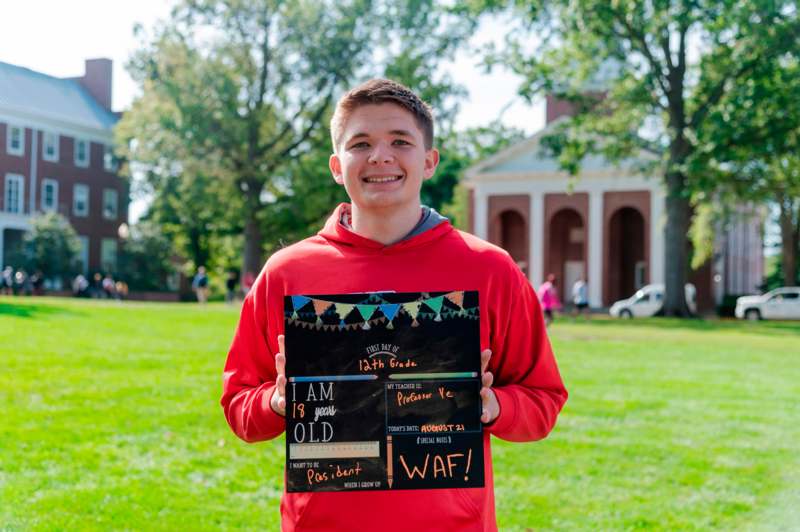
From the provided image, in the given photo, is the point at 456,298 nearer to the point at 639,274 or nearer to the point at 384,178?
the point at 384,178

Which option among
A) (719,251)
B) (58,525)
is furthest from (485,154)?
(58,525)

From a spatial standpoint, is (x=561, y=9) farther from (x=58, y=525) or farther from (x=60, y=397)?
(x=58, y=525)

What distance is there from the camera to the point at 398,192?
2.93 meters

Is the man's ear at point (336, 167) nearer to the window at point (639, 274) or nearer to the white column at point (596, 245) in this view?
the white column at point (596, 245)

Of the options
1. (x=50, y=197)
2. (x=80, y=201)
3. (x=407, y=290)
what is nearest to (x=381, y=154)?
(x=407, y=290)

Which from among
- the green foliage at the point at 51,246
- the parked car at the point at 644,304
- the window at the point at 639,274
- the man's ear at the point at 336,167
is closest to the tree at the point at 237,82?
the green foliage at the point at 51,246

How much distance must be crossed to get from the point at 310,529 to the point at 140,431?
664 centimetres

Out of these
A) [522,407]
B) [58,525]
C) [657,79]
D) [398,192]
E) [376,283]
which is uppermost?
[657,79]

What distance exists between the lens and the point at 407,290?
2.84 meters

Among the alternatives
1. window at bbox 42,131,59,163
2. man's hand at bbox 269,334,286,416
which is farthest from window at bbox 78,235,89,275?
man's hand at bbox 269,334,286,416

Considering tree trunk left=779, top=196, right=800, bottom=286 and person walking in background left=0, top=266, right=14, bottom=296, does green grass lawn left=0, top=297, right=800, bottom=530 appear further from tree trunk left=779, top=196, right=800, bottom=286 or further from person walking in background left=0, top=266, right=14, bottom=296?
tree trunk left=779, top=196, right=800, bottom=286

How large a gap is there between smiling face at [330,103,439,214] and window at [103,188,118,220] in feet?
170

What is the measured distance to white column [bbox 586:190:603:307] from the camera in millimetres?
55188

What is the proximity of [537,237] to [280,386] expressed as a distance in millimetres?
54034
